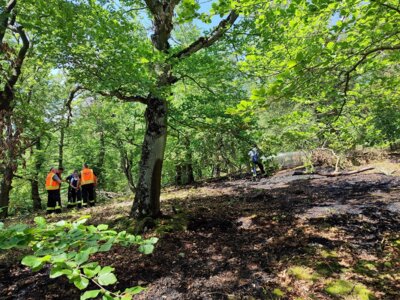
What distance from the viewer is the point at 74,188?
1295cm

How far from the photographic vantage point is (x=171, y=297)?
4285 millimetres

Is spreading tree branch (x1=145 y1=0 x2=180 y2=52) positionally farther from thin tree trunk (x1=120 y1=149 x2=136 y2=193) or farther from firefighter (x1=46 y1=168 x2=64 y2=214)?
thin tree trunk (x1=120 y1=149 x2=136 y2=193)

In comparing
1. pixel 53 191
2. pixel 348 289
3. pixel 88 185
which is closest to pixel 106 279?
pixel 348 289

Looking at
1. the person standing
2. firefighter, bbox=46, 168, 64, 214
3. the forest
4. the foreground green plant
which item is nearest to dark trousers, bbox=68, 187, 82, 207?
firefighter, bbox=46, 168, 64, 214

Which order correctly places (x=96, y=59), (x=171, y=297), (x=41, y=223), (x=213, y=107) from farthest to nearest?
(x=213, y=107) → (x=96, y=59) → (x=171, y=297) → (x=41, y=223)

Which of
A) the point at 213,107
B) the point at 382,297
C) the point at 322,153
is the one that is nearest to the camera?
the point at 382,297

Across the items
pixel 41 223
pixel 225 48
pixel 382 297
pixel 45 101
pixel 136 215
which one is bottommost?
pixel 382 297

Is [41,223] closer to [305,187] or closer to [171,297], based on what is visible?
[171,297]

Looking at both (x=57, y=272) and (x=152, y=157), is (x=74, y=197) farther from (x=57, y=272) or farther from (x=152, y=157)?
(x=57, y=272)

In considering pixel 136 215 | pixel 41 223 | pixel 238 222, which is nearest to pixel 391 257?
pixel 238 222

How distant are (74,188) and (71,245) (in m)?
12.7

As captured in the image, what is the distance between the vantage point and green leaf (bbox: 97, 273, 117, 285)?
117cm

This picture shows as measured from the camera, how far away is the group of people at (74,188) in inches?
464

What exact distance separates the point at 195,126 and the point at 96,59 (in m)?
3.19
